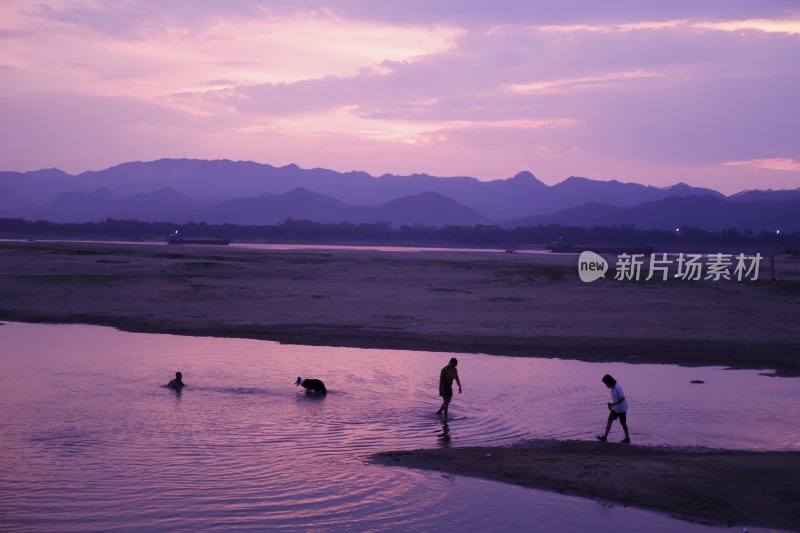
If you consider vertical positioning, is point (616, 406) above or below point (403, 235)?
below

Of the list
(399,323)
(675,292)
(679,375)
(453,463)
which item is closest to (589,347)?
(679,375)

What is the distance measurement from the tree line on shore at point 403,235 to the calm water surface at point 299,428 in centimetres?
14078

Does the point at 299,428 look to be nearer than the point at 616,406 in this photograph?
No

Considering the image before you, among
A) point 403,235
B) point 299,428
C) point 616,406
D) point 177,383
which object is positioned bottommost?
point 299,428

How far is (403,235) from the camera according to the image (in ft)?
586

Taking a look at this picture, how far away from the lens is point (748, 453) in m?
13.6

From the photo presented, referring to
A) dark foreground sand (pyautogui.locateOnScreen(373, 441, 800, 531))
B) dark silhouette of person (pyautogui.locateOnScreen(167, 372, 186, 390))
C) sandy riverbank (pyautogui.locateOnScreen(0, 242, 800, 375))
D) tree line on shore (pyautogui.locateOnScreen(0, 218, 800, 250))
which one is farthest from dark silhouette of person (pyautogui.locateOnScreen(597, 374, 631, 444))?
tree line on shore (pyautogui.locateOnScreen(0, 218, 800, 250))

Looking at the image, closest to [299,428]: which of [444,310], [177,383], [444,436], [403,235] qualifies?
[444,436]

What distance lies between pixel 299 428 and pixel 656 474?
20.9 feet

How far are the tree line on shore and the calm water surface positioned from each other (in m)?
141

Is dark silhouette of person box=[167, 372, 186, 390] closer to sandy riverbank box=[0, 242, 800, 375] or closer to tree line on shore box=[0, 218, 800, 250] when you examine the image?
sandy riverbank box=[0, 242, 800, 375]

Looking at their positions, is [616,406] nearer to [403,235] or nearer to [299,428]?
[299,428]

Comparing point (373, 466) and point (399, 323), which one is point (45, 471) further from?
point (399, 323)

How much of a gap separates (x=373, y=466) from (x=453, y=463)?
125 cm
